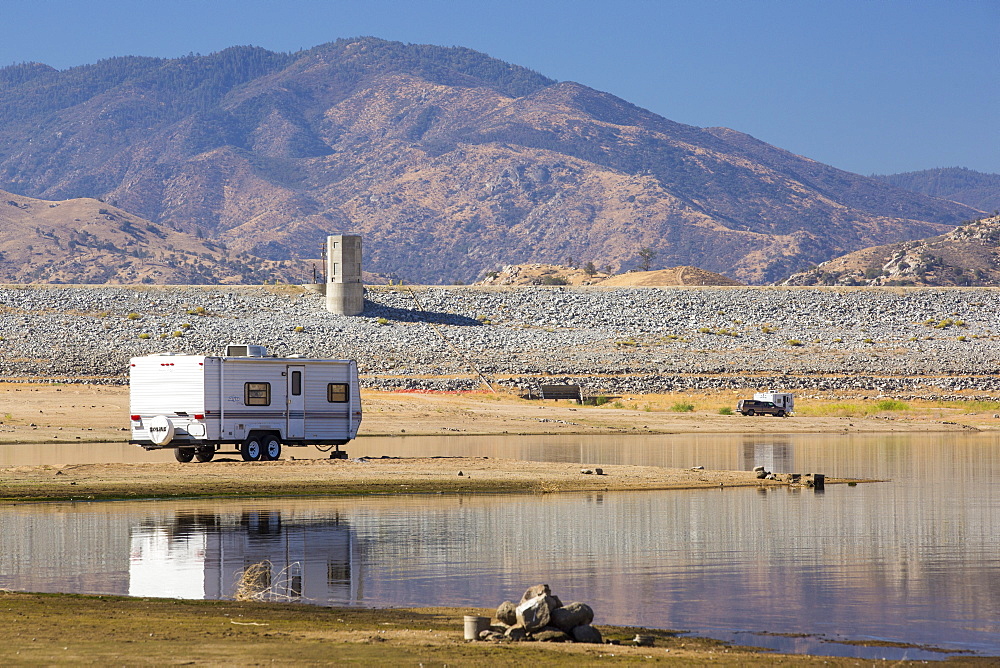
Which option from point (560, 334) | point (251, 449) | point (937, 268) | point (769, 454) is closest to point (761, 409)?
point (769, 454)

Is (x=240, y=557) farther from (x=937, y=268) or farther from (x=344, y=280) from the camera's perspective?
(x=937, y=268)

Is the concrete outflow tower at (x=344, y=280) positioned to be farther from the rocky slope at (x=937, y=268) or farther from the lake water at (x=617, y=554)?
the rocky slope at (x=937, y=268)

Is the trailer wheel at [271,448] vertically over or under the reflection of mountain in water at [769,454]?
over

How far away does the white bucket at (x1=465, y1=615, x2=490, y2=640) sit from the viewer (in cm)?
1243

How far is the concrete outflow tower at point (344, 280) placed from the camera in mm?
86250

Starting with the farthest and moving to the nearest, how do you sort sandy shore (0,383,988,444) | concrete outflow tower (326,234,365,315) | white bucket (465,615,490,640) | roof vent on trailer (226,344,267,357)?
concrete outflow tower (326,234,365,315), sandy shore (0,383,988,444), roof vent on trailer (226,344,267,357), white bucket (465,615,490,640)

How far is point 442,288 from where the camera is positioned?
97.6m

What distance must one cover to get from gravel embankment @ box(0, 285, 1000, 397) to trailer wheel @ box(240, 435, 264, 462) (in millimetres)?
35262

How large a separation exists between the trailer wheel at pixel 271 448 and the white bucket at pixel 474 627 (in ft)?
74.4

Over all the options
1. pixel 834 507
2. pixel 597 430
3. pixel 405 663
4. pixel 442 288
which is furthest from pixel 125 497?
pixel 442 288

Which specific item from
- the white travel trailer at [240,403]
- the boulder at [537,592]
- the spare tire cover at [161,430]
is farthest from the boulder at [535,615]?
the spare tire cover at [161,430]

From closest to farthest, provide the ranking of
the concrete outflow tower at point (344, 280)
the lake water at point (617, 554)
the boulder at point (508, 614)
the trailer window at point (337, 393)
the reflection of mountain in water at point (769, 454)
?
the boulder at point (508, 614)
the lake water at point (617, 554)
the reflection of mountain in water at point (769, 454)
the trailer window at point (337, 393)
the concrete outflow tower at point (344, 280)

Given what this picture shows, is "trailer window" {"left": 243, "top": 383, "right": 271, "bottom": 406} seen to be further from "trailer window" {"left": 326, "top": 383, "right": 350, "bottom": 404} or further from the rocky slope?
the rocky slope

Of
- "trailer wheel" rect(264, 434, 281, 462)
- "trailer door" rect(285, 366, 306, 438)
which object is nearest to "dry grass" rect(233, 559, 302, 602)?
"trailer wheel" rect(264, 434, 281, 462)
